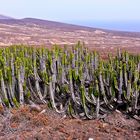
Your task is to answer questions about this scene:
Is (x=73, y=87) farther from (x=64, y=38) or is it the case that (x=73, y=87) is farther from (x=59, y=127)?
(x=64, y=38)

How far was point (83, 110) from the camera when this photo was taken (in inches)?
307

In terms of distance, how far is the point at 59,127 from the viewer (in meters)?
6.98

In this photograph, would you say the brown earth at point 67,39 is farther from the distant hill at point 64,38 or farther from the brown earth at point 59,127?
the brown earth at point 59,127

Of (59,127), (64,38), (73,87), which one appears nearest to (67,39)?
(64,38)

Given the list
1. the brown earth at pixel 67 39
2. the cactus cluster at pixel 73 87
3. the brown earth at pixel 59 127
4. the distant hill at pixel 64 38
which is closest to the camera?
the brown earth at pixel 59 127

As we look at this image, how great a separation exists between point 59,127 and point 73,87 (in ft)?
4.98

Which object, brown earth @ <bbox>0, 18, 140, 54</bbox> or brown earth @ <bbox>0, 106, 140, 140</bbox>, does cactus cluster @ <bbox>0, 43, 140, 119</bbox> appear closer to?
brown earth @ <bbox>0, 106, 140, 140</bbox>

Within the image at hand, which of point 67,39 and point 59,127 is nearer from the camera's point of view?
point 59,127

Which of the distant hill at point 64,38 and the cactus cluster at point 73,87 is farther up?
the cactus cluster at point 73,87

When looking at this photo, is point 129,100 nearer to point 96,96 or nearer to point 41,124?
point 96,96

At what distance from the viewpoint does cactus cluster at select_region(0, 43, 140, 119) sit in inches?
301

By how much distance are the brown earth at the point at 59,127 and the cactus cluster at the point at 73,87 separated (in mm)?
253

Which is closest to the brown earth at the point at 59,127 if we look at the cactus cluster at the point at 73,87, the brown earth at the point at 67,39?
the cactus cluster at the point at 73,87

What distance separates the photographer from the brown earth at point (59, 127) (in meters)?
6.65
